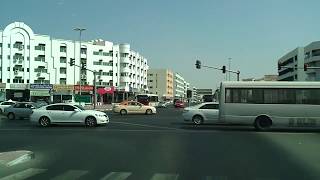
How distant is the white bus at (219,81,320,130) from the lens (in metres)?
26.0

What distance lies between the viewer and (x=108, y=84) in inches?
5212

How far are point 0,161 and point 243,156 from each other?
22.5ft

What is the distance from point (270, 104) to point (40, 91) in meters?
84.8

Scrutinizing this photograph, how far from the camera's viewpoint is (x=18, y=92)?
10569 centimetres

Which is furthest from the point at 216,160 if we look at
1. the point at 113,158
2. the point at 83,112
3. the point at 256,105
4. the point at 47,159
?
the point at 83,112

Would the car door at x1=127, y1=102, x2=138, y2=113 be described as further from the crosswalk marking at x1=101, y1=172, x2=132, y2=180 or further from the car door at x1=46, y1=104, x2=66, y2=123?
the crosswalk marking at x1=101, y1=172, x2=132, y2=180

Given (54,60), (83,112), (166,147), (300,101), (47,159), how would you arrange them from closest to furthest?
(47,159) → (166,147) → (300,101) → (83,112) → (54,60)

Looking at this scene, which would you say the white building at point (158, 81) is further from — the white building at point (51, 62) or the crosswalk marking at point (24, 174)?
the crosswalk marking at point (24, 174)

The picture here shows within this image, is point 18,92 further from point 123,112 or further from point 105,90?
point 123,112

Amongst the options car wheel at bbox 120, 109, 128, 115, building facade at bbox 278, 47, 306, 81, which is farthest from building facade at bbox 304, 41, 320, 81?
car wheel at bbox 120, 109, 128, 115

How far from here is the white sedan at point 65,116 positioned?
29875mm

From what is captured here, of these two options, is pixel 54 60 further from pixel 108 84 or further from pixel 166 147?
pixel 166 147

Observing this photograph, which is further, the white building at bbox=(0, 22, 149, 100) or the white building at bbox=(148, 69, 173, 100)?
the white building at bbox=(148, 69, 173, 100)

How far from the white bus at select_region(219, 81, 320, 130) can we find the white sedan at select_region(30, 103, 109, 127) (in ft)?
25.1
